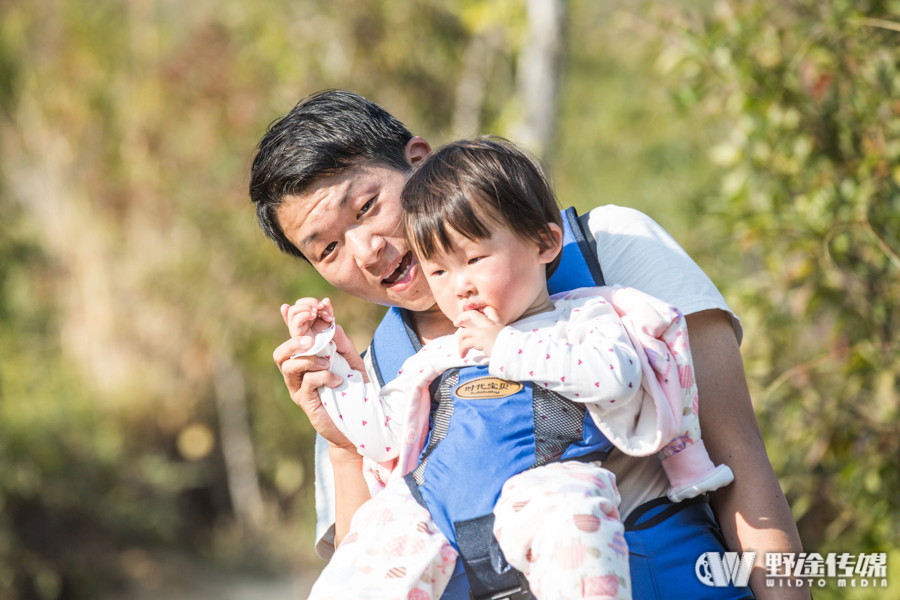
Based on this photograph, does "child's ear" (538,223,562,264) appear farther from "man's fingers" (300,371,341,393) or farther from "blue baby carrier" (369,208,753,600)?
"man's fingers" (300,371,341,393)

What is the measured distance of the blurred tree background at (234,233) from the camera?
8.91 feet

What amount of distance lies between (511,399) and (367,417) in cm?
34

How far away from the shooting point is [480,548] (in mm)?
1271

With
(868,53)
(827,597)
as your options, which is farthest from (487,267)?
(827,597)

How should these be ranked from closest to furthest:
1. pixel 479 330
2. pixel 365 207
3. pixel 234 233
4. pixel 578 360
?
pixel 578 360 < pixel 479 330 < pixel 365 207 < pixel 234 233

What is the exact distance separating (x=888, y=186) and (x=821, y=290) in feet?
1.40

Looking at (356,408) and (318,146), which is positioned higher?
(318,146)

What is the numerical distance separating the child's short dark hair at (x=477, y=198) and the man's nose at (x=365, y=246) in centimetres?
14

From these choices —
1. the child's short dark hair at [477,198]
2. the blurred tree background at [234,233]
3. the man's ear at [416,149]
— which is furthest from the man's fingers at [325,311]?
the blurred tree background at [234,233]

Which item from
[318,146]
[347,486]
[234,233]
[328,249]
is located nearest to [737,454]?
[347,486]

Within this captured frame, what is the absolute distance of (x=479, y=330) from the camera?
1331mm

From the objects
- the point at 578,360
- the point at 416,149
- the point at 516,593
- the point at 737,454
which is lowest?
the point at 516,593

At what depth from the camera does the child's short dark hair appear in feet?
4.33

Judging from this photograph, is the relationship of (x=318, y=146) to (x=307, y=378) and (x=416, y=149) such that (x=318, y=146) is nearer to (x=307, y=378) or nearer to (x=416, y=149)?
(x=416, y=149)
